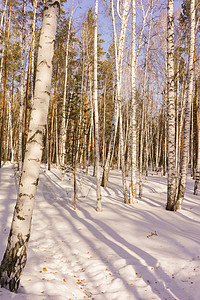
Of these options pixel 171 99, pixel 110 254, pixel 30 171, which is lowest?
pixel 110 254

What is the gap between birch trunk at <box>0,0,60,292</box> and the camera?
2.93 meters

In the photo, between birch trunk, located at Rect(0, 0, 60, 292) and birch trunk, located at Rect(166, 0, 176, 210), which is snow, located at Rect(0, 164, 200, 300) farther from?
birch trunk, located at Rect(166, 0, 176, 210)

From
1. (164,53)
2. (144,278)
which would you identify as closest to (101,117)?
(164,53)

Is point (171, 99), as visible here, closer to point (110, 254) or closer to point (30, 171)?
point (110, 254)

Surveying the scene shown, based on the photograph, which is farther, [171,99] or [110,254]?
[171,99]

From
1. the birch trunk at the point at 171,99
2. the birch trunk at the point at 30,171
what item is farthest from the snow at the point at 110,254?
the birch trunk at the point at 171,99

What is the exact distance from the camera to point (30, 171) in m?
3.00

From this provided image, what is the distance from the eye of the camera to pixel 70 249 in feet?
16.5

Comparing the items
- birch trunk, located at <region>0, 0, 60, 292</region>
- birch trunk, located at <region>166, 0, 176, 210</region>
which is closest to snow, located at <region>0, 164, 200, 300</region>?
birch trunk, located at <region>0, 0, 60, 292</region>

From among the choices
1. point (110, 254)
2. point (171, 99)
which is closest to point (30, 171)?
point (110, 254)

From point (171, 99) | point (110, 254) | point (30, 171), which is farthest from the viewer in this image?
point (171, 99)

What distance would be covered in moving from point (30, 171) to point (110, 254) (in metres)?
2.80

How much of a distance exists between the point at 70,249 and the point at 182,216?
15.3 feet

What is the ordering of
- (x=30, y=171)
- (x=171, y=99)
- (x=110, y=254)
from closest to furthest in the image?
(x=30, y=171), (x=110, y=254), (x=171, y=99)
